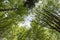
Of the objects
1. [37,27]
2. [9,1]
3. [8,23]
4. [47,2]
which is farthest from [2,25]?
[47,2]

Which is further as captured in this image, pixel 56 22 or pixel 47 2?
pixel 47 2

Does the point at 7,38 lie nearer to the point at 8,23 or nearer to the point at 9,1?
the point at 8,23

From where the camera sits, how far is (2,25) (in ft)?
37.0

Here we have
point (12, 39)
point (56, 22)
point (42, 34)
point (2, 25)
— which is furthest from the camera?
point (12, 39)

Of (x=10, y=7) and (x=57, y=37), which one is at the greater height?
(x=10, y=7)

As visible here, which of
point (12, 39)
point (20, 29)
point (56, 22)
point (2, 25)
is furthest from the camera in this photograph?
point (12, 39)

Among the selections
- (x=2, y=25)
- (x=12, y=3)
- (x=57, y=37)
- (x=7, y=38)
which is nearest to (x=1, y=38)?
(x=7, y=38)

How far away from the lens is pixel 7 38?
1329 centimetres

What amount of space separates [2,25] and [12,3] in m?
1.61

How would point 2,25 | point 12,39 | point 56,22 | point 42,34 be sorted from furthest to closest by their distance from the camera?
1. point 12,39
2. point 42,34
3. point 2,25
4. point 56,22

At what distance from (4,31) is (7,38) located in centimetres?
158

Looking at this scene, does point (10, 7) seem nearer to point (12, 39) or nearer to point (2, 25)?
point (2, 25)

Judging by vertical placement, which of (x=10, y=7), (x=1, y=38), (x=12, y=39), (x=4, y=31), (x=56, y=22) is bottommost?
(x=12, y=39)

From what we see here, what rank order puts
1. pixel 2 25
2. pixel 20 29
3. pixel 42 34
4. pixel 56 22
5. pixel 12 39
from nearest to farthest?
pixel 56 22 < pixel 2 25 < pixel 42 34 < pixel 20 29 < pixel 12 39
